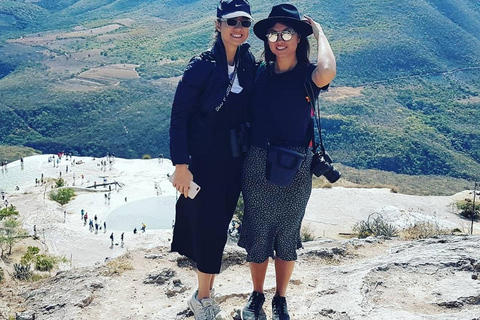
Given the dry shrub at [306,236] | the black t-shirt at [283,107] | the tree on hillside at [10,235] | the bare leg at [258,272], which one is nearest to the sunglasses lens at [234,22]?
the black t-shirt at [283,107]

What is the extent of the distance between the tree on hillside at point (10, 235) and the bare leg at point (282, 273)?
593 inches

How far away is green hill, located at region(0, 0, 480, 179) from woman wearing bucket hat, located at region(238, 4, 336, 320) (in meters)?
48.0

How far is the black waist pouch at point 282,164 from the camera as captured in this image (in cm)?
390

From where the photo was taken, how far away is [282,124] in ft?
13.0

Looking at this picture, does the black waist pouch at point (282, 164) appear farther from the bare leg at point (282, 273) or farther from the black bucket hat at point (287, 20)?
the black bucket hat at point (287, 20)

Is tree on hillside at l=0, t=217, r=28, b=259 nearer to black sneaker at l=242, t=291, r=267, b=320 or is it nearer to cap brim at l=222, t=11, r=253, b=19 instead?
black sneaker at l=242, t=291, r=267, b=320

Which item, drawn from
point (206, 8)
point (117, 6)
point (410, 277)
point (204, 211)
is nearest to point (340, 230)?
point (410, 277)

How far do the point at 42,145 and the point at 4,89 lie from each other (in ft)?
82.3

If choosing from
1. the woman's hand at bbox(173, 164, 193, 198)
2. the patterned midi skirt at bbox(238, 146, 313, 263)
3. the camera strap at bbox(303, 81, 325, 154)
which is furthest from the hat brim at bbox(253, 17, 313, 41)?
the woman's hand at bbox(173, 164, 193, 198)

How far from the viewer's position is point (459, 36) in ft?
288

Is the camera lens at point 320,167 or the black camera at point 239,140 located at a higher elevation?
the black camera at point 239,140

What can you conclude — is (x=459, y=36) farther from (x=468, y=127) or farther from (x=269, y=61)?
(x=269, y=61)

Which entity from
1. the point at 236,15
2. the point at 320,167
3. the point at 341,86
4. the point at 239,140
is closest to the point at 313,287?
the point at 320,167

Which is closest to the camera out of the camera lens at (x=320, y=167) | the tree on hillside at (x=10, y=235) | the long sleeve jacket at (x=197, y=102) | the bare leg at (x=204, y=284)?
the long sleeve jacket at (x=197, y=102)
